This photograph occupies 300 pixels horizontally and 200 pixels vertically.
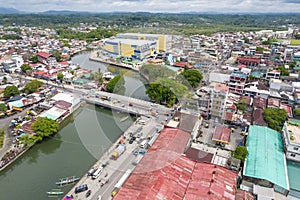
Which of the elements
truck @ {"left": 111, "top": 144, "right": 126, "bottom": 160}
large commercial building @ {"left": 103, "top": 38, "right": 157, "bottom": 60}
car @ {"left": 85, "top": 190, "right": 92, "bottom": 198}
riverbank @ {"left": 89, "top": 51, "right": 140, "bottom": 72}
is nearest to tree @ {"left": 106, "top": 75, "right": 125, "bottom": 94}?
truck @ {"left": 111, "top": 144, "right": 126, "bottom": 160}

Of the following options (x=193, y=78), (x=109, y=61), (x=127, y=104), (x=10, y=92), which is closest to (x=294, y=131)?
(x=193, y=78)

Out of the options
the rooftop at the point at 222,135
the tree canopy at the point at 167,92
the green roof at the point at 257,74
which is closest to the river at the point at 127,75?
the tree canopy at the point at 167,92

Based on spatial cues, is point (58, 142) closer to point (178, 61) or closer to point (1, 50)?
point (178, 61)

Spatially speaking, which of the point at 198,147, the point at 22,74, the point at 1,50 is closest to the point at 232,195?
the point at 198,147

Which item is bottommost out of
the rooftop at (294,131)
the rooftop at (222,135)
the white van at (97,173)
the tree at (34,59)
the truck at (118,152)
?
the white van at (97,173)

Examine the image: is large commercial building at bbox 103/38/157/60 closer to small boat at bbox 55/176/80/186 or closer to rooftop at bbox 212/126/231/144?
→ rooftop at bbox 212/126/231/144

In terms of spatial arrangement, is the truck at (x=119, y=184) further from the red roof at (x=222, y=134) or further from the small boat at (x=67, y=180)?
the red roof at (x=222, y=134)
